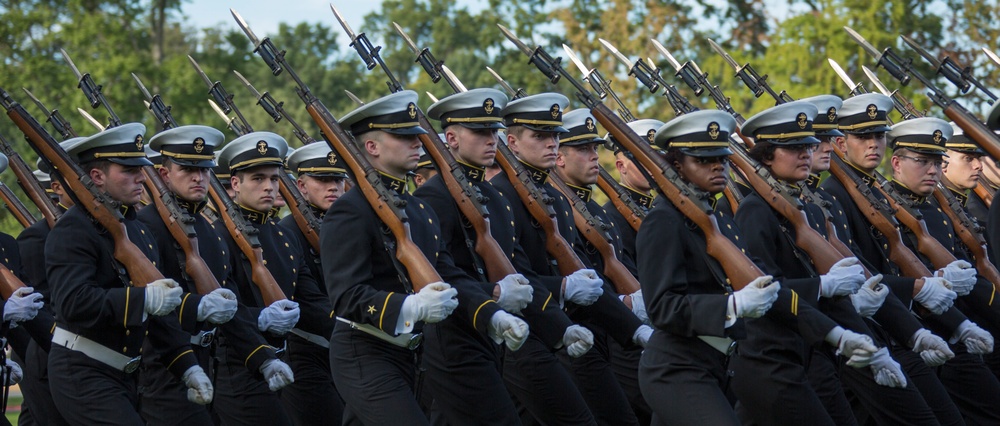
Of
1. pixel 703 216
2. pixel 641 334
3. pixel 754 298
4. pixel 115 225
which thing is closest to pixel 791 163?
pixel 703 216

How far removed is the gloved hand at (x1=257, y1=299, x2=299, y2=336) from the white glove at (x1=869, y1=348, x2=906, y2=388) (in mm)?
3435

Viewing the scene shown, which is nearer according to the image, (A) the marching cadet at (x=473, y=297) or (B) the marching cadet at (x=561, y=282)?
(A) the marching cadet at (x=473, y=297)

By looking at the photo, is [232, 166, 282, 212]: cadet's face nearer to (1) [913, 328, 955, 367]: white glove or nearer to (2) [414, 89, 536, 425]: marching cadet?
(2) [414, 89, 536, 425]: marching cadet

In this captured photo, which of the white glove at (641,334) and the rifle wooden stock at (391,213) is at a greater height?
the rifle wooden stock at (391,213)

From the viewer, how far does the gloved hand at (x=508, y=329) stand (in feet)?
23.4

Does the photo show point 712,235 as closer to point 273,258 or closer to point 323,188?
point 273,258

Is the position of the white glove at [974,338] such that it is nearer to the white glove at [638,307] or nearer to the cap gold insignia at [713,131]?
the white glove at [638,307]

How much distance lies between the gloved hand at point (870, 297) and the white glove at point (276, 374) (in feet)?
10.6

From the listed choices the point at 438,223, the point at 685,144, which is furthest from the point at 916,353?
the point at 438,223

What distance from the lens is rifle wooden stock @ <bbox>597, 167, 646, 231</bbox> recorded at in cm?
1080

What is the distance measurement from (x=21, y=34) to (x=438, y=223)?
23.3m

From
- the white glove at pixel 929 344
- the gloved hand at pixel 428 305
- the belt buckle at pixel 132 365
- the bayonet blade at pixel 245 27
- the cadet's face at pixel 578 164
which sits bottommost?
the white glove at pixel 929 344

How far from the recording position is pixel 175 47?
167 ft

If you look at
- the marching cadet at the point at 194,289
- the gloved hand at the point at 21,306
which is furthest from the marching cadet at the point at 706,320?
the gloved hand at the point at 21,306
